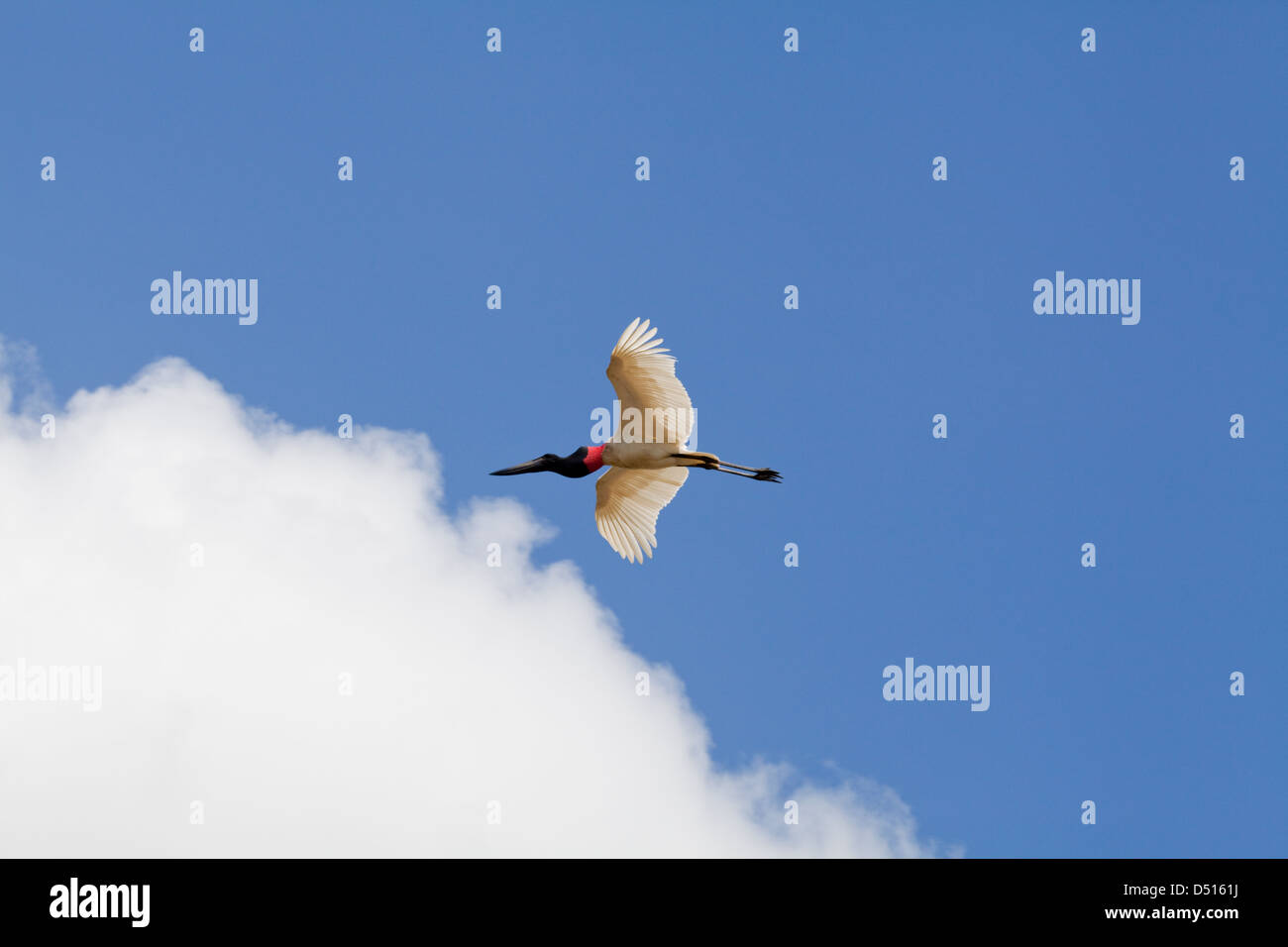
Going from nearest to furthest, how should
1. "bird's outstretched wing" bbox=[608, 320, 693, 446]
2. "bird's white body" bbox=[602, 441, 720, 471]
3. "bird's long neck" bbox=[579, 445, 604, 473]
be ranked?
"bird's outstretched wing" bbox=[608, 320, 693, 446] < "bird's white body" bbox=[602, 441, 720, 471] < "bird's long neck" bbox=[579, 445, 604, 473]

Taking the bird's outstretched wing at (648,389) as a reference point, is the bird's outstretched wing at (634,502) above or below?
below

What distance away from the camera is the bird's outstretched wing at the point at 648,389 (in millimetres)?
21375

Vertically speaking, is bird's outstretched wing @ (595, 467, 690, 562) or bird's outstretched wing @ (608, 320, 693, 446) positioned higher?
bird's outstretched wing @ (608, 320, 693, 446)

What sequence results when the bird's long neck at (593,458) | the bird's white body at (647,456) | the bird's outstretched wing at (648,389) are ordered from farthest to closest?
the bird's long neck at (593,458)
the bird's white body at (647,456)
the bird's outstretched wing at (648,389)

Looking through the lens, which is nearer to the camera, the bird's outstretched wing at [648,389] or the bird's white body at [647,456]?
the bird's outstretched wing at [648,389]

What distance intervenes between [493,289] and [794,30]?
326 inches

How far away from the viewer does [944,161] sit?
2783cm

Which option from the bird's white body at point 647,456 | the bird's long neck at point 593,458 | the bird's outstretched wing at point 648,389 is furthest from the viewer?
the bird's long neck at point 593,458

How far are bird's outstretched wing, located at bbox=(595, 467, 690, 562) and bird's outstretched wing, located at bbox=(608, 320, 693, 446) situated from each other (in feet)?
4.17

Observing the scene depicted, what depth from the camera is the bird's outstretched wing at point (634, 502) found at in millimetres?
23828

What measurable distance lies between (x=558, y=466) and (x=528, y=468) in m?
0.89

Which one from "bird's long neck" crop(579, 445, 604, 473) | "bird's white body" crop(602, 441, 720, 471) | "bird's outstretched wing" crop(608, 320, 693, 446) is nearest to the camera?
"bird's outstretched wing" crop(608, 320, 693, 446)

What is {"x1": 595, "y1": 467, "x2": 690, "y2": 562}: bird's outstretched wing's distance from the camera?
23.8 m
